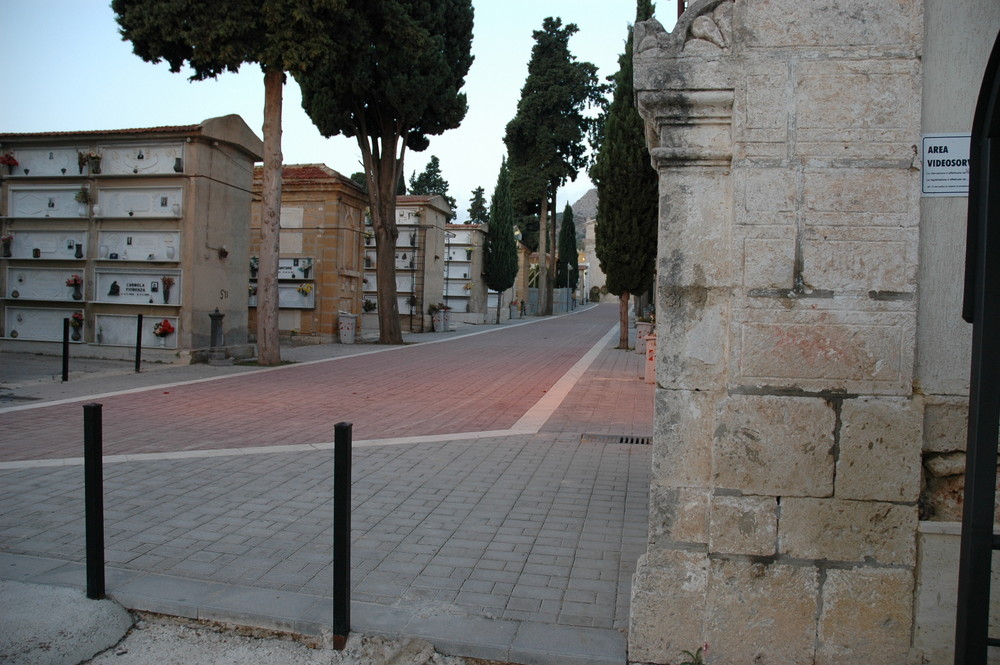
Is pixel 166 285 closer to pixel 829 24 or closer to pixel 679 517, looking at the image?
pixel 679 517

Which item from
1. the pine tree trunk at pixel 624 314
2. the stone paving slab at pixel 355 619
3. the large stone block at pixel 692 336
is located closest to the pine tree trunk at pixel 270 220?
the pine tree trunk at pixel 624 314

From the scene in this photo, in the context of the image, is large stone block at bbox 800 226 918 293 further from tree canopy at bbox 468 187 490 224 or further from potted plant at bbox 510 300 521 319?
tree canopy at bbox 468 187 490 224

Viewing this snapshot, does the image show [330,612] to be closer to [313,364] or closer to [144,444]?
[144,444]

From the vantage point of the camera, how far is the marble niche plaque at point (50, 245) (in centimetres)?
1535

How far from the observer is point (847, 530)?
303 cm

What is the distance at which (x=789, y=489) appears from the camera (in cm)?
305

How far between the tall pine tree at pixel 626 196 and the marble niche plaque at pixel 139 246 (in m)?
9.76

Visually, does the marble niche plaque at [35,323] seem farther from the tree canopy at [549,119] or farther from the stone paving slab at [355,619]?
the tree canopy at [549,119]

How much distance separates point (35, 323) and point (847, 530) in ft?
54.6

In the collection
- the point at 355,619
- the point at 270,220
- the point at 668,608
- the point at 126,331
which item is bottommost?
the point at 355,619

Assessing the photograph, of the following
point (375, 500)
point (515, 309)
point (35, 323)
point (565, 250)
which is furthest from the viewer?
point (565, 250)

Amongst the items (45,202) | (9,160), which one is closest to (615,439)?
(45,202)

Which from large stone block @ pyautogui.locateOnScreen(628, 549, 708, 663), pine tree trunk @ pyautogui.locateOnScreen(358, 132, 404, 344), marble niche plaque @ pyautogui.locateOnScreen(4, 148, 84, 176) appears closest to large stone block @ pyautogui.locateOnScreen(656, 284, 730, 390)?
large stone block @ pyautogui.locateOnScreen(628, 549, 708, 663)

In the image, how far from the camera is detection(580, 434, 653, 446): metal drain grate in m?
7.94
